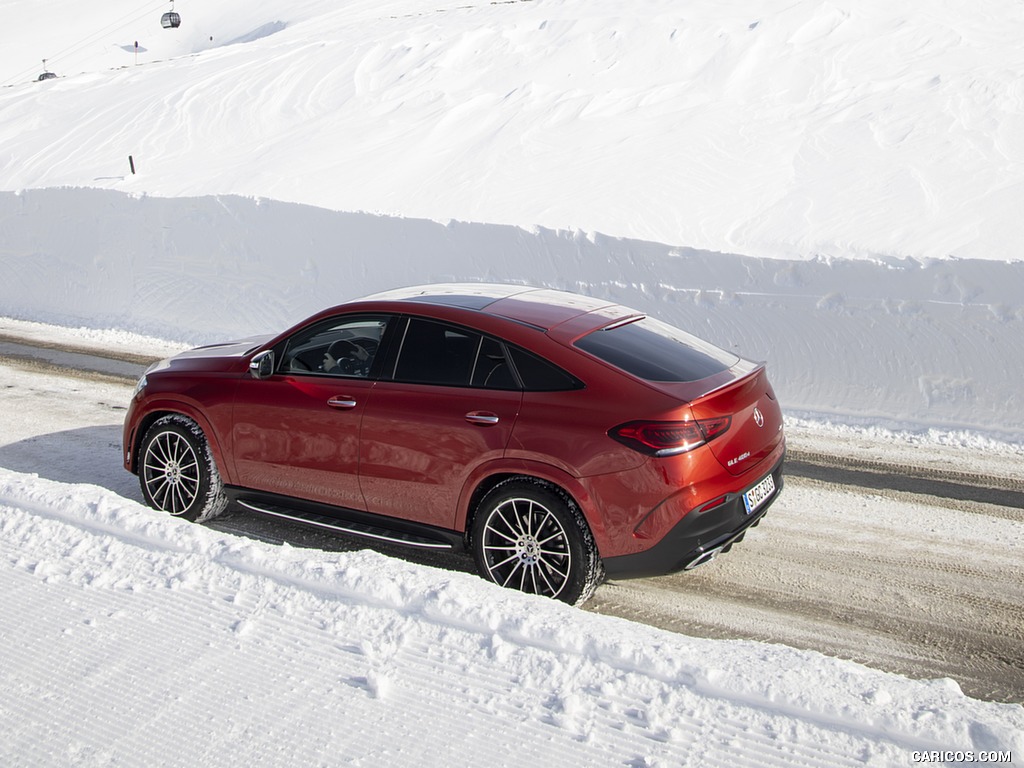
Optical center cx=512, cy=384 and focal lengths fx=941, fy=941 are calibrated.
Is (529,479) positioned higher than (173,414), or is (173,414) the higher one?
(173,414)

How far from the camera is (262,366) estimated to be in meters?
5.71

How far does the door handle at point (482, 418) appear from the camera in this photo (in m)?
4.89

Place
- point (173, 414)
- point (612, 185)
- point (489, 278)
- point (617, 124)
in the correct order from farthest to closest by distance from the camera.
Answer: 1. point (617, 124)
2. point (612, 185)
3. point (489, 278)
4. point (173, 414)

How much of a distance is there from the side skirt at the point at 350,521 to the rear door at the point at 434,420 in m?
0.06

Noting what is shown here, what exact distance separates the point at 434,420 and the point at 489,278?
7393 millimetres

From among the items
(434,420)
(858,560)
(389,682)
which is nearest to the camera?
(389,682)

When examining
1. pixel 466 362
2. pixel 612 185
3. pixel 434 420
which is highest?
pixel 612 185

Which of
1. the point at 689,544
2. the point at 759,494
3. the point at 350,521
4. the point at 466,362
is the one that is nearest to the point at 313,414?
the point at 350,521

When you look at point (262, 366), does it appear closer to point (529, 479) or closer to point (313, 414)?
point (313, 414)

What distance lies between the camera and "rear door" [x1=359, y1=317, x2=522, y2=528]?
16.2 ft

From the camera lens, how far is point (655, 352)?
5152 mm

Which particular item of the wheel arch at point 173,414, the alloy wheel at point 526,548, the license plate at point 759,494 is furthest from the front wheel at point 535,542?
the wheel arch at point 173,414

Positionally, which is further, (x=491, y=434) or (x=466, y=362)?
(x=466, y=362)

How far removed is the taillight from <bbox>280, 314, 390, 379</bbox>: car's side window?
5.34 feet
